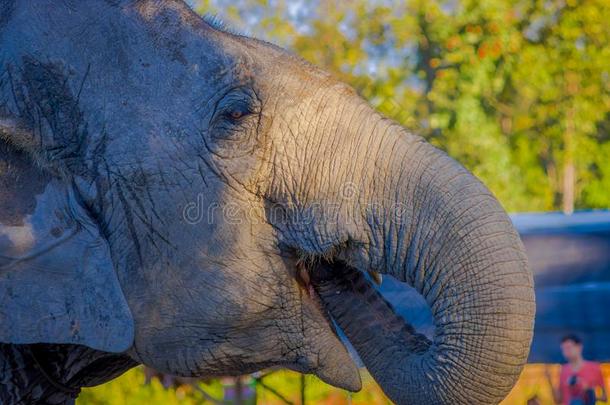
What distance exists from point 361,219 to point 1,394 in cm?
144

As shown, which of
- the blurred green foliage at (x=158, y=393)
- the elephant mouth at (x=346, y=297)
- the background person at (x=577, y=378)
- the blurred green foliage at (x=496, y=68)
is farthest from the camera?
the blurred green foliage at (x=496, y=68)

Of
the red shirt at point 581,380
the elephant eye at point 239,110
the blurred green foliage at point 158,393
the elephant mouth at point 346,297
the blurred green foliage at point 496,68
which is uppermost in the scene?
the blurred green foliage at point 496,68

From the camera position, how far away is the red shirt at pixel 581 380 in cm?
704

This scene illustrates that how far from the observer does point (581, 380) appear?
7.07 m

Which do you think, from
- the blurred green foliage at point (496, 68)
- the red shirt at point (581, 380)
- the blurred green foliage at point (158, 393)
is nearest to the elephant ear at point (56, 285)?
the red shirt at point (581, 380)

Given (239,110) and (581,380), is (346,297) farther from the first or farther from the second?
(581,380)

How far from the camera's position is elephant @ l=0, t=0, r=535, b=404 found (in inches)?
133

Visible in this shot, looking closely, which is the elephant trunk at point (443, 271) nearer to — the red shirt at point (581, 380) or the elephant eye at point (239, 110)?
the elephant eye at point (239, 110)

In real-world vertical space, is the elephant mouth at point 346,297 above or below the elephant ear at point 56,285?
above

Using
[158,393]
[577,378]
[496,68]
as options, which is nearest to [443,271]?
[577,378]

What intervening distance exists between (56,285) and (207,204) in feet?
1.82

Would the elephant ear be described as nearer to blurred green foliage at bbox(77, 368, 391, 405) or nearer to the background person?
the background person

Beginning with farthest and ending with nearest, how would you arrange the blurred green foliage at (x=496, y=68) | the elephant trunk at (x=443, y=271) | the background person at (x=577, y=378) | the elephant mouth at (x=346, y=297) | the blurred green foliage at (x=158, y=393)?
the blurred green foliage at (x=496, y=68) → the blurred green foliage at (x=158, y=393) → the background person at (x=577, y=378) → the elephant mouth at (x=346, y=297) → the elephant trunk at (x=443, y=271)

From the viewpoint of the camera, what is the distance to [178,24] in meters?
3.63
